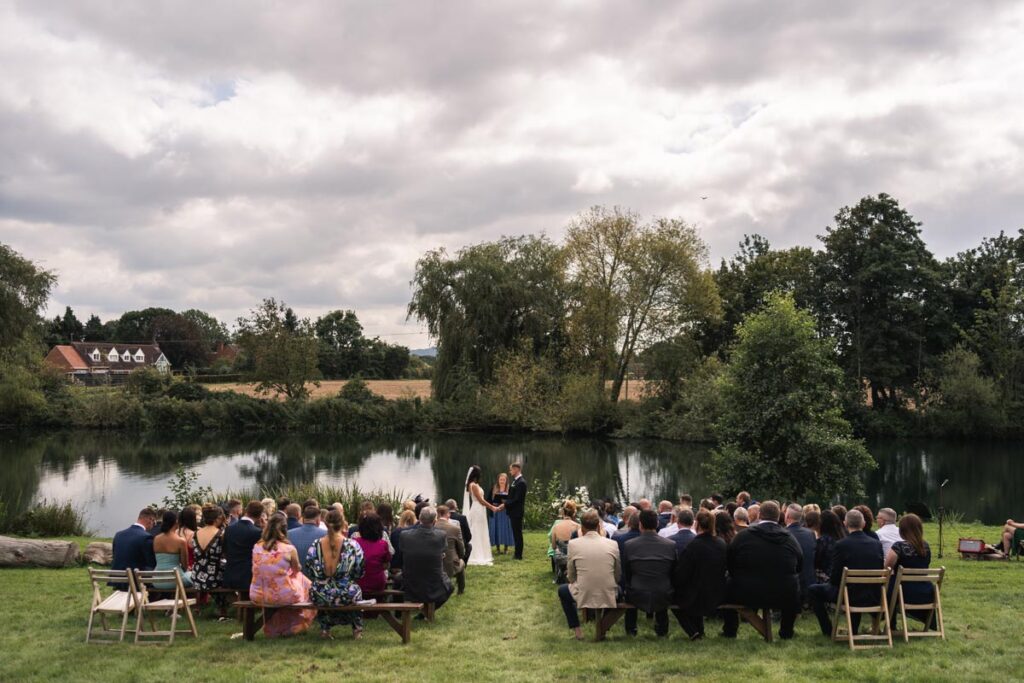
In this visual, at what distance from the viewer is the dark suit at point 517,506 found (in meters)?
12.6

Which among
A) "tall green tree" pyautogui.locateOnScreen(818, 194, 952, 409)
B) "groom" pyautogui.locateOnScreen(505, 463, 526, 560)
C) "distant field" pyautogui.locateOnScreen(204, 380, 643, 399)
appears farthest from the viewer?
"distant field" pyautogui.locateOnScreen(204, 380, 643, 399)

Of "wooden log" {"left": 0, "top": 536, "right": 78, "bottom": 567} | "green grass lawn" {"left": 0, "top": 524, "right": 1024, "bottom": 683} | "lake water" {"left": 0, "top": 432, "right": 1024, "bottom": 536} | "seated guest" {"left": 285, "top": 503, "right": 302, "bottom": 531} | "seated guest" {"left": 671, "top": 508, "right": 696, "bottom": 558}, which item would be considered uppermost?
"seated guest" {"left": 285, "top": 503, "right": 302, "bottom": 531}

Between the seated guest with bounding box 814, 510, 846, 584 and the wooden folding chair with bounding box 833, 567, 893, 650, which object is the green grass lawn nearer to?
the wooden folding chair with bounding box 833, 567, 893, 650

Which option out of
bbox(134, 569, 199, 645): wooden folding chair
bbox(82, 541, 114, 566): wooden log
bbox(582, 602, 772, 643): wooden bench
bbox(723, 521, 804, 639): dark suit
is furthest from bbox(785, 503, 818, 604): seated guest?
bbox(82, 541, 114, 566): wooden log

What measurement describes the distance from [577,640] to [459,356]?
38.8m

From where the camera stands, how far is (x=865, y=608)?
7309 mm

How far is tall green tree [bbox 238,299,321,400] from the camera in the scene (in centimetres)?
5506

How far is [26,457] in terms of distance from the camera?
37.3 metres

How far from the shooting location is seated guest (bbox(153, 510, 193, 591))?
329 inches

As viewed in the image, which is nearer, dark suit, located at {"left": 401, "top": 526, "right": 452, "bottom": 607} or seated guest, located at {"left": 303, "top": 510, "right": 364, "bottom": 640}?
seated guest, located at {"left": 303, "top": 510, "right": 364, "bottom": 640}

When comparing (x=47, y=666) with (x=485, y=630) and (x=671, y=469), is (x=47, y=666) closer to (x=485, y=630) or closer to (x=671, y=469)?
(x=485, y=630)

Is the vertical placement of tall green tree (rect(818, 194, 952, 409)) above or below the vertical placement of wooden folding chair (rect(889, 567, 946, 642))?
above

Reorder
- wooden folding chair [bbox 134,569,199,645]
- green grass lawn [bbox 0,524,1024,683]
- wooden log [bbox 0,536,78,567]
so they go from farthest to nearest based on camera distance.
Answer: wooden log [bbox 0,536,78,567] < wooden folding chair [bbox 134,569,199,645] < green grass lawn [bbox 0,524,1024,683]

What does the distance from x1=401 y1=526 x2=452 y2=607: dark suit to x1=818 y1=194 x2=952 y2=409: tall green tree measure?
131ft
